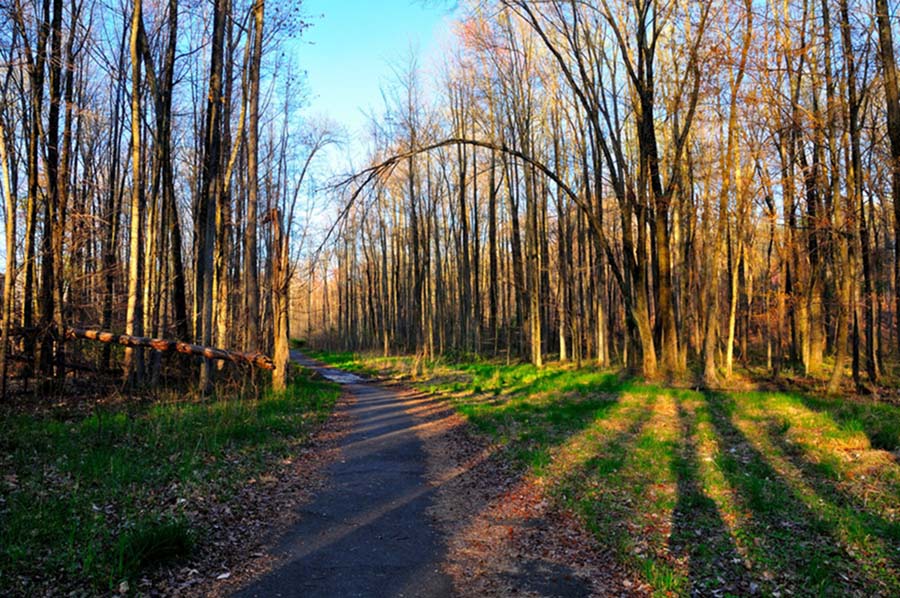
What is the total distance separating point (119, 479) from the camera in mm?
6551

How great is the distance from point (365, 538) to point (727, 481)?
4377 mm

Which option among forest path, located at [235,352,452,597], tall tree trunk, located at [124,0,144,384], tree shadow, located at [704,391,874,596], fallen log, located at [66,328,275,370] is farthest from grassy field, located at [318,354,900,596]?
tall tree trunk, located at [124,0,144,384]

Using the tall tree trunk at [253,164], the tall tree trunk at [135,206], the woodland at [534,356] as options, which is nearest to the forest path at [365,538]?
the woodland at [534,356]

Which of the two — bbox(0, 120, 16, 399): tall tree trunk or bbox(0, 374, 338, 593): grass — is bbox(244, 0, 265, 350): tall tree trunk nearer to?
bbox(0, 374, 338, 593): grass

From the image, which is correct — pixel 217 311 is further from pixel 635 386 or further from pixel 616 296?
pixel 616 296

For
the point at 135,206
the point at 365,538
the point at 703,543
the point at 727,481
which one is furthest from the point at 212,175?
the point at 703,543

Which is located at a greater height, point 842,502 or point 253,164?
point 253,164

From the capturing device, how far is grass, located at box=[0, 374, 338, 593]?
14.7 feet

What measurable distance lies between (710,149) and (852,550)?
1949 centimetres

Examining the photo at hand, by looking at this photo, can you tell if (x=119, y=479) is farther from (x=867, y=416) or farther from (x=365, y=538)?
(x=867, y=416)

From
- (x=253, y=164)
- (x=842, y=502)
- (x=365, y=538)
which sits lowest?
(x=365, y=538)

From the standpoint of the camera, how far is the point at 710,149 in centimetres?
2138

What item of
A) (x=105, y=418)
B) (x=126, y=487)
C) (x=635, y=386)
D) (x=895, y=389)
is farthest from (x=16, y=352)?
(x=895, y=389)

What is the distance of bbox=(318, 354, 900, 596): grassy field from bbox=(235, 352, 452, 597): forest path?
1655mm
